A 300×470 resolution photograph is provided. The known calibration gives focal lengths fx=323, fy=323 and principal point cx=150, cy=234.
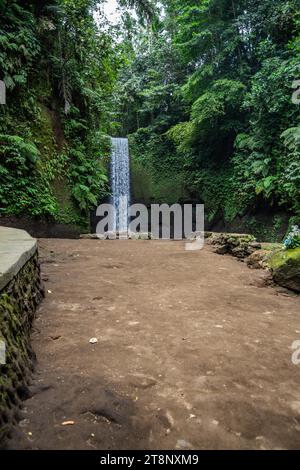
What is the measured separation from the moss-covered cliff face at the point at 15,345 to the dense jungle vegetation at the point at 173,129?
6.46m

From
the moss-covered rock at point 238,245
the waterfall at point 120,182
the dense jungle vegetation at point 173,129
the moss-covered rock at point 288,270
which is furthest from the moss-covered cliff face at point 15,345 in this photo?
the waterfall at point 120,182

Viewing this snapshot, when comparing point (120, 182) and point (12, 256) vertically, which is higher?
point (120, 182)

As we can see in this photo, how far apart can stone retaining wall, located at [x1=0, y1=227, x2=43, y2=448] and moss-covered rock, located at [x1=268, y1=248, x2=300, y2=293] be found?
A: 349cm

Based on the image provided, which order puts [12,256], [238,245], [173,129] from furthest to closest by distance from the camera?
1. [173,129]
2. [238,245]
3. [12,256]

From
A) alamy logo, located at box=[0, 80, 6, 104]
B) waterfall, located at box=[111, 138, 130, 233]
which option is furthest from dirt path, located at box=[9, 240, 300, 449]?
waterfall, located at box=[111, 138, 130, 233]

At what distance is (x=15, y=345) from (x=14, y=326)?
0.53 feet

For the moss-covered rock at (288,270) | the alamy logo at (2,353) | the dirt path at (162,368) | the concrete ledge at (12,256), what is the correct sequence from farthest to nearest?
the moss-covered rock at (288,270)
the concrete ledge at (12,256)
the alamy logo at (2,353)
the dirt path at (162,368)

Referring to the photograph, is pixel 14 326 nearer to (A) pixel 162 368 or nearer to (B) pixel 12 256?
(B) pixel 12 256

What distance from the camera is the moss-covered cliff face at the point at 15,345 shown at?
1.77 m

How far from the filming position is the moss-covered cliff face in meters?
1.77

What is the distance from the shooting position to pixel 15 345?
2.20 m

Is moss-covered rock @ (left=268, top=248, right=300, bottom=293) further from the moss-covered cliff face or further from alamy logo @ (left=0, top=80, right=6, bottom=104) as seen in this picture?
alamy logo @ (left=0, top=80, right=6, bottom=104)

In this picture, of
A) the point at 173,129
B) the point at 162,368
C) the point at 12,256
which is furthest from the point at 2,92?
the point at 173,129

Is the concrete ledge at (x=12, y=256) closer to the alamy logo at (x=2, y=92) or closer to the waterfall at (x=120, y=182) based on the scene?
the alamy logo at (x=2, y=92)
